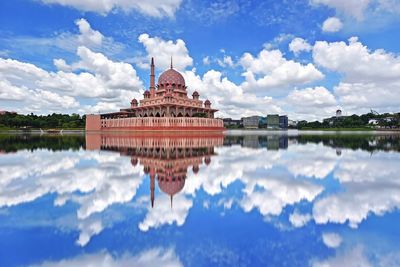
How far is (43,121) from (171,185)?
79.2 meters

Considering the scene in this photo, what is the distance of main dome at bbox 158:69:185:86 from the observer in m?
65.4

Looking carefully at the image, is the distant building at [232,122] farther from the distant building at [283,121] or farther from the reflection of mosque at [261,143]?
the reflection of mosque at [261,143]

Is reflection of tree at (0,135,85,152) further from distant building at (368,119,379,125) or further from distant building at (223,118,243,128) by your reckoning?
distant building at (223,118,243,128)

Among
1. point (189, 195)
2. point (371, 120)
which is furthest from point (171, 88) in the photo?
point (371, 120)

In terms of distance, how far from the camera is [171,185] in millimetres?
6816

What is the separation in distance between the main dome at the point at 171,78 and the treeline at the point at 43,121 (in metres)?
29.1

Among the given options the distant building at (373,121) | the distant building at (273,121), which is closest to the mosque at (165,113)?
the distant building at (373,121)

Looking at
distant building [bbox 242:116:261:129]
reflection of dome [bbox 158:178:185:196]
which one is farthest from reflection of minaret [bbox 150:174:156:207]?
distant building [bbox 242:116:261:129]

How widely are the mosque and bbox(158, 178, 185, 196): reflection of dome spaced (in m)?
47.3

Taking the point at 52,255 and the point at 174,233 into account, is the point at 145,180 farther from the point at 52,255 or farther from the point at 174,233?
the point at 52,255

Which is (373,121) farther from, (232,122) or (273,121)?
(232,122)

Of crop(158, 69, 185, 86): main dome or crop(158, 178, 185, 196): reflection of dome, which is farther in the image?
crop(158, 69, 185, 86): main dome

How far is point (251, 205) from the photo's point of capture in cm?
517

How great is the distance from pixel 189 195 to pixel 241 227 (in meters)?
1.92
